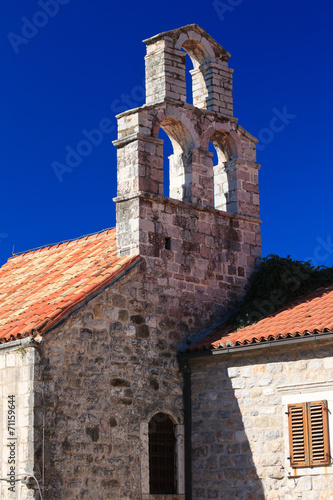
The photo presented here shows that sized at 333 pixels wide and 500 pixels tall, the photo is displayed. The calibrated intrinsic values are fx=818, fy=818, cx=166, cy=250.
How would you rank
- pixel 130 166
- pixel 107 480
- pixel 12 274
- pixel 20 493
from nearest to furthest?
pixel 20 493 < pixel 107 480 < pixel 130 166 < pixel 12 274

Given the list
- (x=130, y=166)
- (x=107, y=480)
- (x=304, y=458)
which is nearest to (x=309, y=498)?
(x=304, y=458)

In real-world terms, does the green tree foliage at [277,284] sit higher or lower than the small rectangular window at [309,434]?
higher

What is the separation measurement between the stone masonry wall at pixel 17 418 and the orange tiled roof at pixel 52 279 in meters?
0.32

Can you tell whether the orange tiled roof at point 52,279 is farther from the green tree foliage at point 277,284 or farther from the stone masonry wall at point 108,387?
the green tree foliage at point 277,284

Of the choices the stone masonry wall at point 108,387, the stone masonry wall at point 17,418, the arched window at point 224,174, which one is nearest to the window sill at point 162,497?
the stone masonry wall at point 108,387

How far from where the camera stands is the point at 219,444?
1266 cm

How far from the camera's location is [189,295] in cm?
1391

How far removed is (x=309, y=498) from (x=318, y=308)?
297 cm

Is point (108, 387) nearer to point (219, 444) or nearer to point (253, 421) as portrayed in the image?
point (219, 444)

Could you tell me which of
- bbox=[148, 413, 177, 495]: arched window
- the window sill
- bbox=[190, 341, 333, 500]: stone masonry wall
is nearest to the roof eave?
bbox=[190, 341, 333, 500]: stone masonry wall

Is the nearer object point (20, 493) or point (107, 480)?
point (20, 493)

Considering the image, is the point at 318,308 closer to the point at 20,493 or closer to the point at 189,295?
the point at 189,295

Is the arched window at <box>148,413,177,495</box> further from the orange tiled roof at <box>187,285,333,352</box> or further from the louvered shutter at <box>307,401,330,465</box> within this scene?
the louvered shutter at <box>307,401,330,465</box>

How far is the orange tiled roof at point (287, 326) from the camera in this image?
38.6 ft
